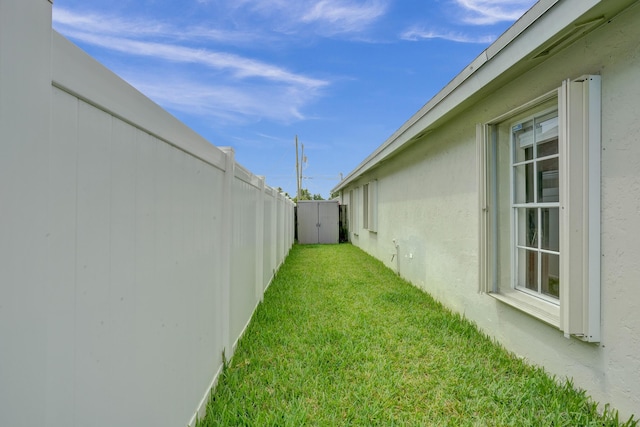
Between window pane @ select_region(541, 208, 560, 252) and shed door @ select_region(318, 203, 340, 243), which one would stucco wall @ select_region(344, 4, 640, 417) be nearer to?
window pane @ select_region(541, 208, 560, 252)

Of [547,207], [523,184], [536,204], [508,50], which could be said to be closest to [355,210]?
[523,184]

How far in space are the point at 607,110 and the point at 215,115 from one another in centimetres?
961

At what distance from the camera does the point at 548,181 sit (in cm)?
277

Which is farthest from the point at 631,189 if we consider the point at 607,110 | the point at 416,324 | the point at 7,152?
the point at 7,152

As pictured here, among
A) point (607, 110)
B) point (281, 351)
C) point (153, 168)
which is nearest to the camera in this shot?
point (153, 168)

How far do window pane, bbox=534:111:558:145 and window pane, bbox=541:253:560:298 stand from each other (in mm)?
987

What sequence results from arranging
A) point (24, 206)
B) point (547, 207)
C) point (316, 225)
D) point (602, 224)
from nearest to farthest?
point (24, 206), point (602, 224), point (547, 207), point (316, 225)

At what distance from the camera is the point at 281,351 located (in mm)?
2980

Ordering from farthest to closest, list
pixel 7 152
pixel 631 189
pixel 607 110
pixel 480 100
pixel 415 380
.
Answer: pixel 480 100 < pixel 415 380 < pixel 607 110 < pixel 631 189 < pixel 7 152

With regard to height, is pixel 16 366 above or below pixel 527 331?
above

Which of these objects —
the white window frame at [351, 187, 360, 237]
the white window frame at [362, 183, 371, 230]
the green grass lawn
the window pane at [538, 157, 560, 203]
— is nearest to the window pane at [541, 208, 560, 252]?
the window pane at [538, 157, 560, 203]

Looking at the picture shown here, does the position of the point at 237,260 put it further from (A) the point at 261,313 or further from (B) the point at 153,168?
(B) the point at 153,168

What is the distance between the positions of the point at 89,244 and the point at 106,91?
0.49m

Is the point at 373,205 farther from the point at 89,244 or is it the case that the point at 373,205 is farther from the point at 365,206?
the point at 89,244
